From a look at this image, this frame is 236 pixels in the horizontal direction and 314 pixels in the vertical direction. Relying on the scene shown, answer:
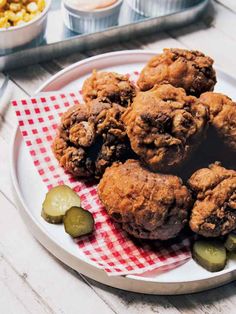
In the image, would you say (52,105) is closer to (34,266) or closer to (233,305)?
(34,266)

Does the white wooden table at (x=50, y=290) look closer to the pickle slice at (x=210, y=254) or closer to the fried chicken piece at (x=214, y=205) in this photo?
the pickle slice at (x=210, y=254)

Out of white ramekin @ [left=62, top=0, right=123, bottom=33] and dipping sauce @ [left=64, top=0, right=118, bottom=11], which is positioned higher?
dipping sauce @ [left=64, top=0, right=118, bottom=11]

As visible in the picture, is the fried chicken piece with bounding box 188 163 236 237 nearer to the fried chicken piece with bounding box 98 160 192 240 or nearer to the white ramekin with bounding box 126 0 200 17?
the fried chicken piece with bounding box 98 160 192 240

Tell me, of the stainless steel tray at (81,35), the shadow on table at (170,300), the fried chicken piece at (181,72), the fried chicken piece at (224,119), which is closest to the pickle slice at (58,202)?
the shadow on table at (170,300)

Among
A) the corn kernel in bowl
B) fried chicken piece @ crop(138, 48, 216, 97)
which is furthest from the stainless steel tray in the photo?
fried chicken piece @ crop(138, 48, 216, 97)

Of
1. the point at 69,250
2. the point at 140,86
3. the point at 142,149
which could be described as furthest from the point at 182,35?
the point at 69,250

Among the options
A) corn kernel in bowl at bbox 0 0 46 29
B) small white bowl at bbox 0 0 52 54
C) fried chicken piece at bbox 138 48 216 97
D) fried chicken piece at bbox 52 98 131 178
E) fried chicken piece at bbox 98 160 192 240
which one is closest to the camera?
fried chicken piece at bbox 98 160 192 240
